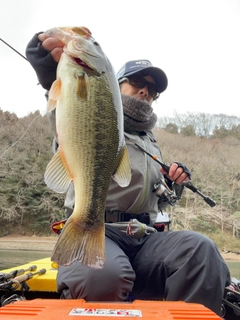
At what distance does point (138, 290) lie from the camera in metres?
2.25

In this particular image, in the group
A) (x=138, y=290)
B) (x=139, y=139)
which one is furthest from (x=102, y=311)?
(x=139, y=139)

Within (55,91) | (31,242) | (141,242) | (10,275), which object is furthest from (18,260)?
(31,242)

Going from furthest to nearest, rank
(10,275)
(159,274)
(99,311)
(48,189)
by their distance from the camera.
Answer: (48,189) < (10,275) < (159,274) < (99,311)

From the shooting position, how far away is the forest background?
24.8m

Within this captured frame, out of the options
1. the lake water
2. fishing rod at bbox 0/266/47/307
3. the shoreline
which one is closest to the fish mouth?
fishing rod at bbox 0/266/47/307

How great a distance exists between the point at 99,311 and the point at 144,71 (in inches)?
76.9

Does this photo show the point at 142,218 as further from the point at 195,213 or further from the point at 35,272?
the point at 195,213

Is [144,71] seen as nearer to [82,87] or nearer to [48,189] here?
[82,87]

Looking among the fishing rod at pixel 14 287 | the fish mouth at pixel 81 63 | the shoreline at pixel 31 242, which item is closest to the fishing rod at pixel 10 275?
the fishing rod at pixel 14 287

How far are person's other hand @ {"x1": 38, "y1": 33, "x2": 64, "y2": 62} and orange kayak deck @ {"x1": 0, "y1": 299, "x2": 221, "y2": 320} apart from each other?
3.93ft

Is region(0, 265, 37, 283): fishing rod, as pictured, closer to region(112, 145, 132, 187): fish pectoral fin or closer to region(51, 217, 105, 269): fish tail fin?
region(51, 217, 105, 269): fish tail fin

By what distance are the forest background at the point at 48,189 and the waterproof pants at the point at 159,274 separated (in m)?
17.2

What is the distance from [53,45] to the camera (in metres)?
1.84

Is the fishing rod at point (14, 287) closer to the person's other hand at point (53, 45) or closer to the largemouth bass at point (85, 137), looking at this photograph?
the largemouth bass at point (85, 137)
